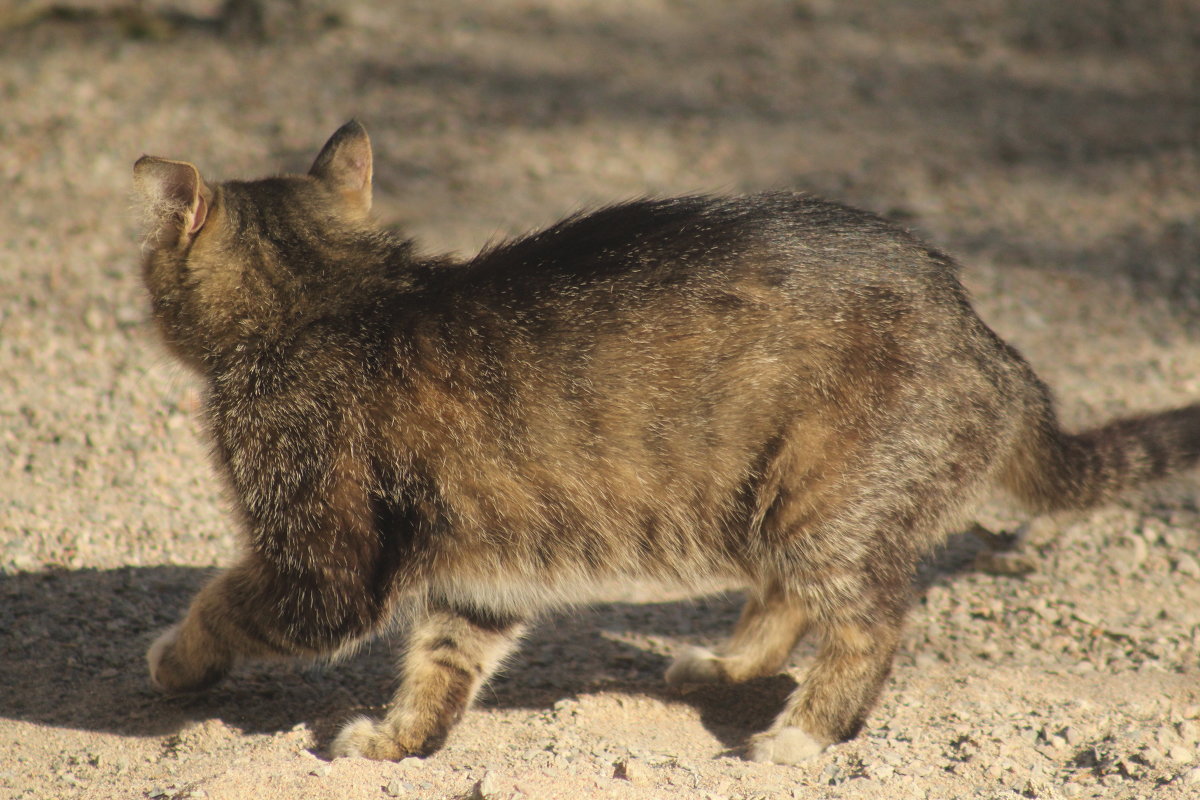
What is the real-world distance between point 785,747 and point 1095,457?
1517mm

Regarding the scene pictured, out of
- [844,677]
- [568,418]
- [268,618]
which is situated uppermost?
[568,418]

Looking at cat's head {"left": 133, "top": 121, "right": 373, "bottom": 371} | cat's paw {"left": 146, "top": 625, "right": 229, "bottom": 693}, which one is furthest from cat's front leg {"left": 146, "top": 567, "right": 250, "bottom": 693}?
cat's head {"left": 133, "top": 121, "right": 373, "bottom": 371}

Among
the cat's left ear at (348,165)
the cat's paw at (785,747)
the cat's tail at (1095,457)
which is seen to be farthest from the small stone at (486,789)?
the cat's tail at (1095,457)

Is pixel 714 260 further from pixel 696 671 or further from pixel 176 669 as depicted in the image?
pixel 176 669

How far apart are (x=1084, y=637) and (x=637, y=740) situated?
179cm

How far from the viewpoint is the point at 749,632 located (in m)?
4.41

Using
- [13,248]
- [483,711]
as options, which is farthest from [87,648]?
[13,248]

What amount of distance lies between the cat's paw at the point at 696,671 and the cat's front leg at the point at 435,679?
1.97 feet

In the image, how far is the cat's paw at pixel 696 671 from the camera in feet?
14.2

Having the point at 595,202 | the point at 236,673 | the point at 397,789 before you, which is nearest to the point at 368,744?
the point at 397,789

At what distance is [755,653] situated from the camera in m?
4.37

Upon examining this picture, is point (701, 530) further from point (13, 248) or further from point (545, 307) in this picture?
point (13, 248)

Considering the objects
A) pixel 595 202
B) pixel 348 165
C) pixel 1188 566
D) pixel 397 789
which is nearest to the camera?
pixel 397 789

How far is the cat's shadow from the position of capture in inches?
154
